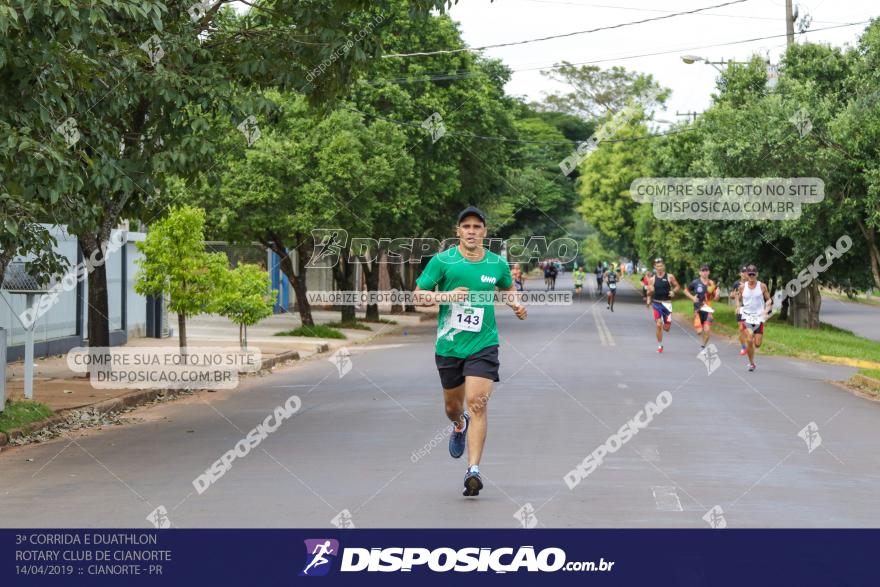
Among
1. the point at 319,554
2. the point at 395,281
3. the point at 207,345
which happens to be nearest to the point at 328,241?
the point at 207,345

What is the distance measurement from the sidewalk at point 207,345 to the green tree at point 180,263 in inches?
73.9

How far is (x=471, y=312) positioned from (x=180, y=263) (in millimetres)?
11558

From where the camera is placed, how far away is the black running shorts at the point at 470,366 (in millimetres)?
9914

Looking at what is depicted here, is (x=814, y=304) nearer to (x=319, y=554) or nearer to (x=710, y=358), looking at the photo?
(x=710, y=358)

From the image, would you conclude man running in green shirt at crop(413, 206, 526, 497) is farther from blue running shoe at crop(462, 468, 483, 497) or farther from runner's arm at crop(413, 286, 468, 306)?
blue running shoe at crop(462, 468, 483, 497)

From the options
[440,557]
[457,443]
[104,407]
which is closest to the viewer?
[440,557]

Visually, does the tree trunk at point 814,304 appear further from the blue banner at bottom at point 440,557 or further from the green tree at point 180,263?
the blue banner at bottom at point 440,557

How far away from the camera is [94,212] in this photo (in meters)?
14.5

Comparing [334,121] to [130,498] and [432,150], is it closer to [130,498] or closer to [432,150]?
[432,150]

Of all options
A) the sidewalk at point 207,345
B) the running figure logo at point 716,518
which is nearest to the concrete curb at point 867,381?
the sidewalk at point 207,345

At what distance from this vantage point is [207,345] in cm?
2841

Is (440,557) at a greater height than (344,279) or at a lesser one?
lesser

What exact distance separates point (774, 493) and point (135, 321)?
2315 centimetres

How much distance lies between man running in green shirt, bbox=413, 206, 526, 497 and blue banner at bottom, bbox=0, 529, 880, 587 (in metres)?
1.78
